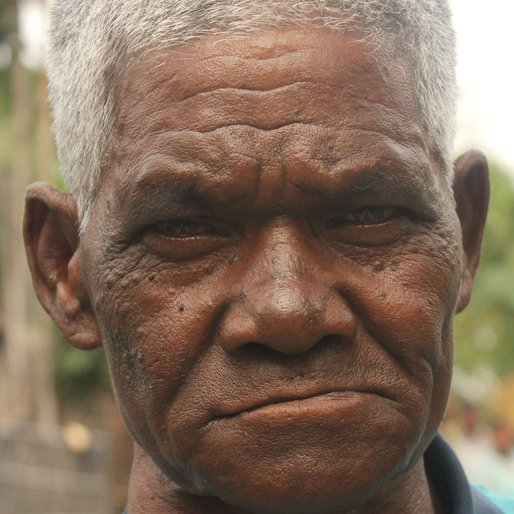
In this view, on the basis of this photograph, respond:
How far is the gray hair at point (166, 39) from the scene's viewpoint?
2.39m

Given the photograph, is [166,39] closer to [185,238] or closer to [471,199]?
[185,238]

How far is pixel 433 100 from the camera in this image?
2600mm

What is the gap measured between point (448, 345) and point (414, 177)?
42cm

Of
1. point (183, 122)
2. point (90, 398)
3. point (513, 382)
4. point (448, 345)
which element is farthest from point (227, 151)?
point (90, 398)

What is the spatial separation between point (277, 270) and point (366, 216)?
0.31m

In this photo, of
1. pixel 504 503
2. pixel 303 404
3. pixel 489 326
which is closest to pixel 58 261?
pixel 303 404

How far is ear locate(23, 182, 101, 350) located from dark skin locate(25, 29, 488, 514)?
9.4 inches

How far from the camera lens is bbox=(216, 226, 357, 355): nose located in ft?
7.15

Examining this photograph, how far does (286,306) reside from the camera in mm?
2176

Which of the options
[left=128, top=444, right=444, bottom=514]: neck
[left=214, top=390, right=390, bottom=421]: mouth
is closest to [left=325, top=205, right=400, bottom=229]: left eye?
[left=214, top=390, right=390, bottom=421]: mouth

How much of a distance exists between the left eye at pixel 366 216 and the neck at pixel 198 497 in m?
0.67

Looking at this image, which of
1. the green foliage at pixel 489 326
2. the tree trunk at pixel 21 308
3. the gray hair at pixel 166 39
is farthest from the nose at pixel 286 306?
the green foliage at pixel 489 326

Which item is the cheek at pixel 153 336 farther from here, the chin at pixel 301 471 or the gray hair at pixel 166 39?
the gray hair at pixel 166 39

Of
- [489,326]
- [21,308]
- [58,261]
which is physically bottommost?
[489,326]
